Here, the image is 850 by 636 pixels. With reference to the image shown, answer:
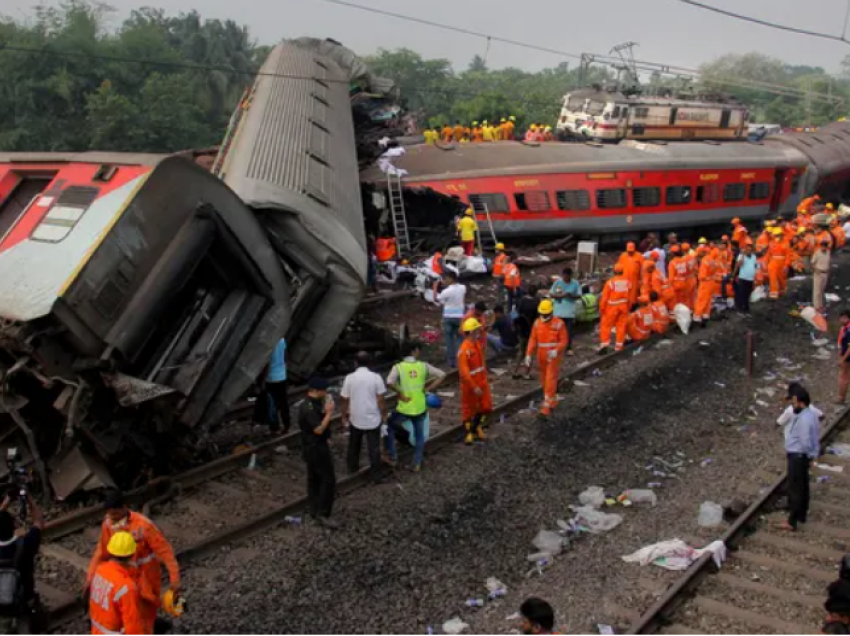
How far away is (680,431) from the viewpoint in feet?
34.0

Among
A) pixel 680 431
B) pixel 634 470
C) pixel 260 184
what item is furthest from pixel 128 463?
pixel 680 431

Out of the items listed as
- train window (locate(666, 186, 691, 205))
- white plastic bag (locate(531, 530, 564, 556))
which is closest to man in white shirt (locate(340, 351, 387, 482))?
white plastic bag (locate(531, 530, 564, 556))

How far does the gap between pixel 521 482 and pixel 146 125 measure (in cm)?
3090

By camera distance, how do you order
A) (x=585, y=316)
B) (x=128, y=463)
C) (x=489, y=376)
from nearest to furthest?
1. (x=128, y=463)
2. (x=489, y=376)
3. (x=585, y=316)

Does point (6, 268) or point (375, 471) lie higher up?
point (6, 268)

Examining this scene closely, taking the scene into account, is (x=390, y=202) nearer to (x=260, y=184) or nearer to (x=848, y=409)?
(x=260, y=184)

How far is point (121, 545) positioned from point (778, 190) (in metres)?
25.5

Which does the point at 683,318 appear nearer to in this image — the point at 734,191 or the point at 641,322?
the point at 641,322

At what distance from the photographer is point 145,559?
5055mm

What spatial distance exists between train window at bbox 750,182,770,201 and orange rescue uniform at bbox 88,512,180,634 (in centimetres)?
Answer: 2342

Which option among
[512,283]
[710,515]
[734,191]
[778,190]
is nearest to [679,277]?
[512,283]

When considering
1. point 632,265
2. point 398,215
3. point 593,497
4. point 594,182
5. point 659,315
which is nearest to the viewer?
point 593,497

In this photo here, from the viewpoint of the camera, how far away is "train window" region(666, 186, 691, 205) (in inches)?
891

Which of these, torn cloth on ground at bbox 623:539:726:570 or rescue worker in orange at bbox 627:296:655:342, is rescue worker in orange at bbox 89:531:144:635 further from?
rescue worker in orange at bbox 627:296:655:342
